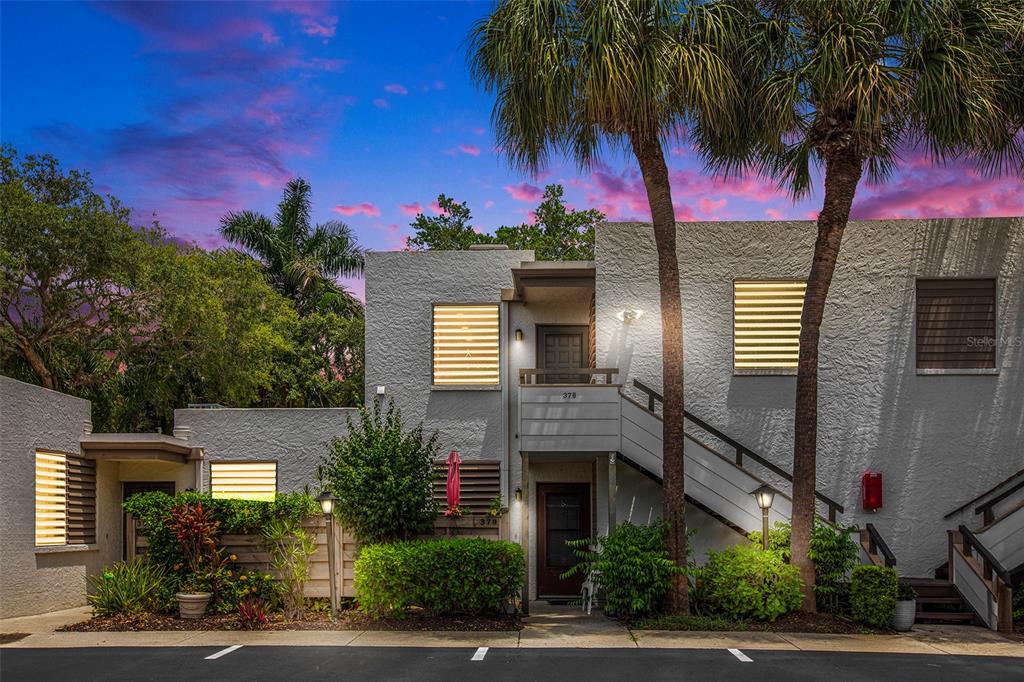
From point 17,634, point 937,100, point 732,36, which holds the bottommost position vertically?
point 17,634

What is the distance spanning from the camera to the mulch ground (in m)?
13.0

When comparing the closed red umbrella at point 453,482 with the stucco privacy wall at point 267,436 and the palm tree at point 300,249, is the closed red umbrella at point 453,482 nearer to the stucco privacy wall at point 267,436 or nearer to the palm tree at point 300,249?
the stucco privacy wall at point 267,436

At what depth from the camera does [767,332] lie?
15.8 m

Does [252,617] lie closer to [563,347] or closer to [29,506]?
[29,506]

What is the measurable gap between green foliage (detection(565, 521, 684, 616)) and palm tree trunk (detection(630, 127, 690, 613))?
183 millimetres

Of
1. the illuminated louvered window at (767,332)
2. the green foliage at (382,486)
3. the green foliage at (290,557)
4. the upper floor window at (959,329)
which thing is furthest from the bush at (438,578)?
the upper floor window at (959,329)

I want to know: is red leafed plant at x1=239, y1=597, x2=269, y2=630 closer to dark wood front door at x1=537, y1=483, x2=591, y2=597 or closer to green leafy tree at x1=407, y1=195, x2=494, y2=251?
dark wood front door at x1=537, y1=483, x2=591, y2=597

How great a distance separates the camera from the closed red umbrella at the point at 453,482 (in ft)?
51.4

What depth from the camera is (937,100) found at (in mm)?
13023

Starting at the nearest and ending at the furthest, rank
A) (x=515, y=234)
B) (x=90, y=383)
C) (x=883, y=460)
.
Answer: (x=883, y=460) → (x=90, y=383) → (x=515, y=234)

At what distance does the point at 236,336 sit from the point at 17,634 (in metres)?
13.7

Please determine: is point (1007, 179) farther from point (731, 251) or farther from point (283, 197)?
point (283, 197)

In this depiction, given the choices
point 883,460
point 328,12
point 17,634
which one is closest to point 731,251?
point 883,460

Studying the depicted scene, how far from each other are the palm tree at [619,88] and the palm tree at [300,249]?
2046 cm
